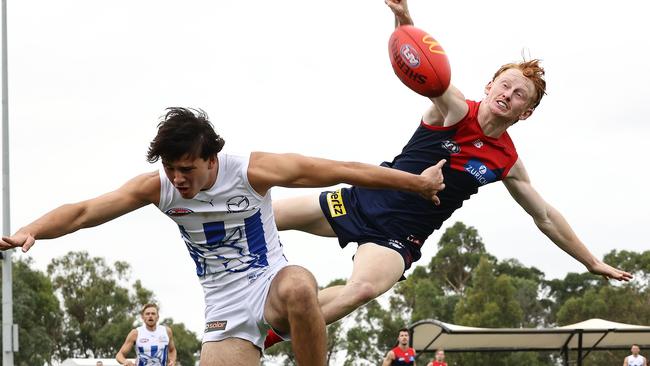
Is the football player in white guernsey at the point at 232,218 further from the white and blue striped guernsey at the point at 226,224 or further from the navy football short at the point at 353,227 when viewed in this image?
the navy football short at the point at 353,227

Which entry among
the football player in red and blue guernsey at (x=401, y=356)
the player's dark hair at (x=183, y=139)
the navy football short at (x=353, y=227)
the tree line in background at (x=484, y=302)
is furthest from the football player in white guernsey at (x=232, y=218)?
the tree line in background at (x=484, y=302)

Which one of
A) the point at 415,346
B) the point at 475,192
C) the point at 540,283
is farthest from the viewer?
the point at 540,283

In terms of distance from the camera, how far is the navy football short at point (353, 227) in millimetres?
8891

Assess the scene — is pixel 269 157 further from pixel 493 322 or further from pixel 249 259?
pixel 493 322

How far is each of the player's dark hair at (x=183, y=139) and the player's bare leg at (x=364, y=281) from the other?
186 cm

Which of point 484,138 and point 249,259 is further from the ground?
point 484,138

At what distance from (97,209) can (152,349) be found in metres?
10.4

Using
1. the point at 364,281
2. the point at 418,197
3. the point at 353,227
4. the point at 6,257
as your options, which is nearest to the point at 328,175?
the point at 364,281

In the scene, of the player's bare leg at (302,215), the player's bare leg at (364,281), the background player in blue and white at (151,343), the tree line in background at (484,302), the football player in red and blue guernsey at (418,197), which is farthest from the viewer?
the tree line in background at (484,302)

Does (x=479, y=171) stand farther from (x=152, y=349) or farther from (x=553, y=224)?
(x=152, y=349)

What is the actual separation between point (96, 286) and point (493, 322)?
100ft

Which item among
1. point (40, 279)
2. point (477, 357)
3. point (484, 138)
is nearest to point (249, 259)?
point (484, 138)

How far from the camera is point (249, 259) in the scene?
7.30m

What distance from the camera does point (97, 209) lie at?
6.98 m
